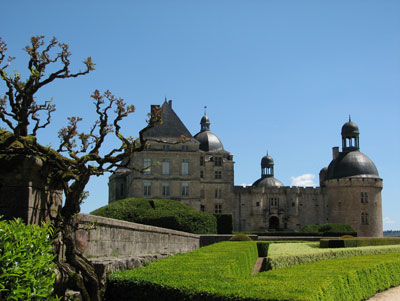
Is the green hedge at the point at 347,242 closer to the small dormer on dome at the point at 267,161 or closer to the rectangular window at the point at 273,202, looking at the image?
the rectangular window at the point at 273,202

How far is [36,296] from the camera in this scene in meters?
4.44

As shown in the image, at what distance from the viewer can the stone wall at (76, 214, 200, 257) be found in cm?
709

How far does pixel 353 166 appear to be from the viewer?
157 feet

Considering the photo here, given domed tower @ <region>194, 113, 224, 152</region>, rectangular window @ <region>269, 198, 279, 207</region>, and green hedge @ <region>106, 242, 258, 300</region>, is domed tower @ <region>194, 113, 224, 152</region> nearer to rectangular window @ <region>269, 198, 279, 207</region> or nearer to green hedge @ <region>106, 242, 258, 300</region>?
rectangular window @ <region>269, 198, 279, 207</region>

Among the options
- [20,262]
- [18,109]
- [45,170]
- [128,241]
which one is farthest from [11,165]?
[128,241]

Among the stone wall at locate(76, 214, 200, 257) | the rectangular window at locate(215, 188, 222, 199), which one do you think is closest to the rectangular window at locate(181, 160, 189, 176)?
the rectangular window at locate(215, 188, 222, 199)

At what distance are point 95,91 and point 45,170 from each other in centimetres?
148

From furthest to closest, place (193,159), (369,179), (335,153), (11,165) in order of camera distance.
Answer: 1. (335,153)
2. (369,179)
3. (193,159)
4. (11,165)

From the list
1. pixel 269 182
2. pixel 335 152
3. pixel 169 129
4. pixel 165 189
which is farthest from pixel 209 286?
pixel 335 152

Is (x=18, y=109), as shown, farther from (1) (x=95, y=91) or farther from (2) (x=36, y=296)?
(2) (x=36, y=296)

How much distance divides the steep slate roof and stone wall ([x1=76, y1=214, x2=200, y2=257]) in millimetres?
24713

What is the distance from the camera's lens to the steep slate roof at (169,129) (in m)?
38.6

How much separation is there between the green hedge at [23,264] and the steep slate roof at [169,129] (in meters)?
33.6

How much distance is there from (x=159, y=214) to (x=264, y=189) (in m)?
24.8
